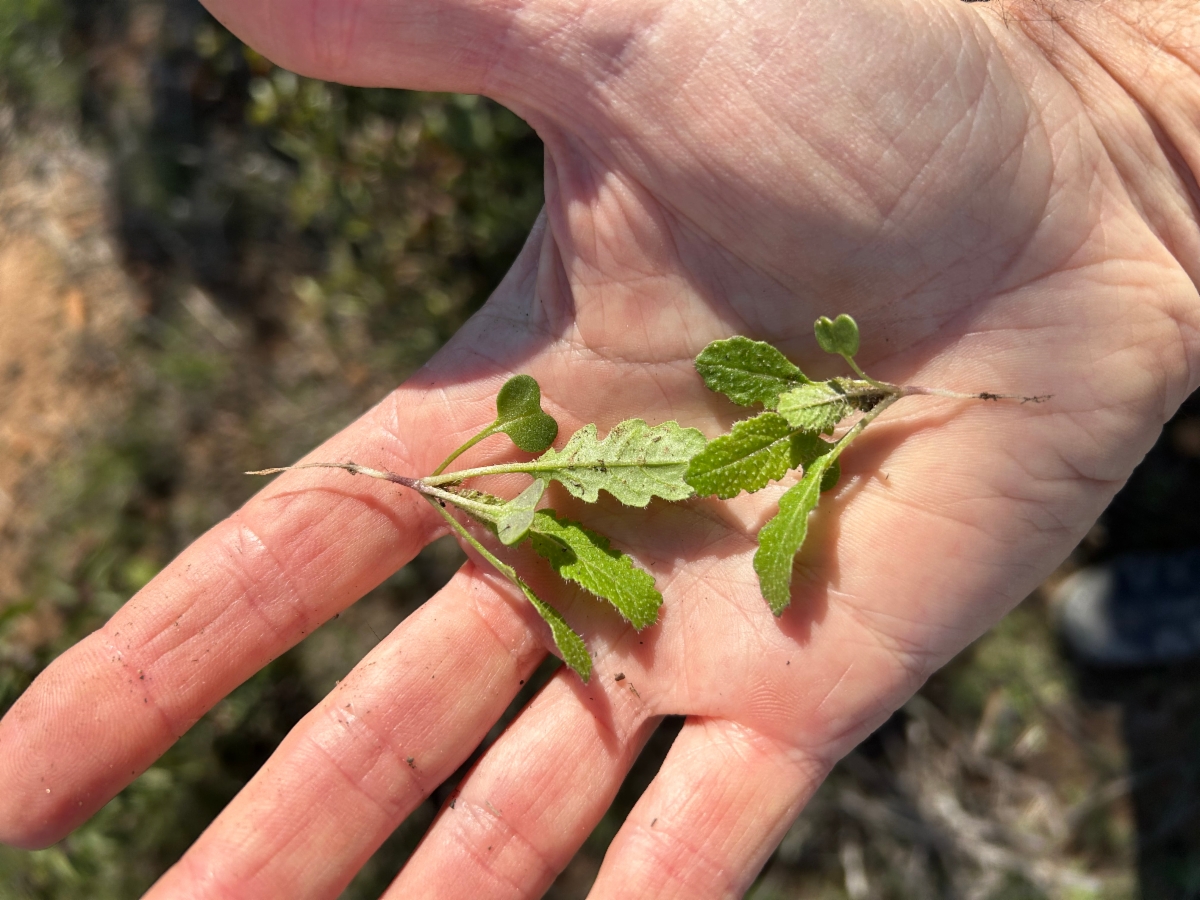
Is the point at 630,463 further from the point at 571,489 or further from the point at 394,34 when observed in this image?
the point at 394,34

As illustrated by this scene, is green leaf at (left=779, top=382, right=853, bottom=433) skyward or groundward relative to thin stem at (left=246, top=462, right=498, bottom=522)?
skyward

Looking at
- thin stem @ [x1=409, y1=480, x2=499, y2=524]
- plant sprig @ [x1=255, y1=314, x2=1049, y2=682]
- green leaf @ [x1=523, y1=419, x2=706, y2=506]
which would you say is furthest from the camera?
thin stem @ [x1=409, y1=480, x2=499, y2=524]

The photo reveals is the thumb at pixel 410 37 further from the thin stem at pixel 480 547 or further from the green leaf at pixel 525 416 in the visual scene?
the thin stem at pixel 480 547

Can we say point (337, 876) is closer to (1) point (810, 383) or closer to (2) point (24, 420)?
(1) point (810, 383)

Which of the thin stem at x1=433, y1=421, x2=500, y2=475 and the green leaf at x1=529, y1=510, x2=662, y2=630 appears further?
the thin stem at x1=433, y1=421, x2=500, y2=475

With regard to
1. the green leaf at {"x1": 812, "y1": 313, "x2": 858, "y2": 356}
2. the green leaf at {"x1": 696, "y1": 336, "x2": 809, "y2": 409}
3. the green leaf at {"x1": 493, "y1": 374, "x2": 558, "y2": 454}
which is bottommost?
the green leaf at {"x1": 493, "y1": 374, "x2": 558, "y2": 454}

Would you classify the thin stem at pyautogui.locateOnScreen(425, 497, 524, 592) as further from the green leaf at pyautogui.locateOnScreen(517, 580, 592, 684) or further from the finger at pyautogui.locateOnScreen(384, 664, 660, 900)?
the finger at pyautogui.locateOnScreen(384, 664, 660, 900)

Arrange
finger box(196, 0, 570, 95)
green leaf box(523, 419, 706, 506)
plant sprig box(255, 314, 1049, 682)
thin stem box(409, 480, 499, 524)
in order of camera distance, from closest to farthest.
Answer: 1. finger box(196, 0, 570, 95)
2. plant sprig box(255, 314, 1049, 682)
3. green leaf box(523, 419, 706, 506)
4. thin stem box(409, 480, 499, 524)

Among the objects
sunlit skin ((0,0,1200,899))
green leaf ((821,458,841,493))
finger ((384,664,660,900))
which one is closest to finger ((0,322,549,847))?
sunlit skin ((0,0,1200,899))

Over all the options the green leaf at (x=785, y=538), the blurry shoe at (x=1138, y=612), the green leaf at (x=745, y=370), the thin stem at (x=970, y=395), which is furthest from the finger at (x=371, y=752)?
the blurry shoe at (x=1138, y=612)
